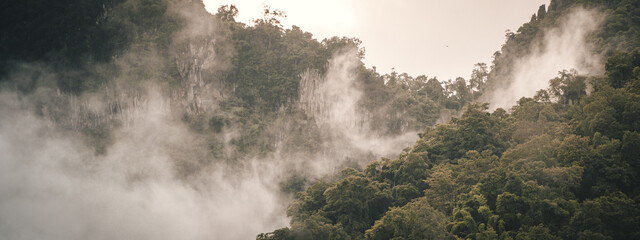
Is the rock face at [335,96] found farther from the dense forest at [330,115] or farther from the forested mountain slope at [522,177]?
the forested mountain slope at [522,177]

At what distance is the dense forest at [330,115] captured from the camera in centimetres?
2789

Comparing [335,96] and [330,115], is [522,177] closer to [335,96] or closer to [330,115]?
[330,115]

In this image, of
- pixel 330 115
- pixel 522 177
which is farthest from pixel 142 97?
pixel 522 177

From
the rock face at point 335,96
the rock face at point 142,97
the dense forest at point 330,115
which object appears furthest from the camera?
the rock face at point 335,96

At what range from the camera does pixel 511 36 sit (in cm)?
5025

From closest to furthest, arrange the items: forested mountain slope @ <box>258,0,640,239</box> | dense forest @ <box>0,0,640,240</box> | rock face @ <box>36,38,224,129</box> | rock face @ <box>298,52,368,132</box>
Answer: forested mountain slope @ <box>258,0,640,239</box>
dense forest @ <box>0,0,640,240</box>
rock face @ <box>36,38,224,129</box>
rock face @ <box>298,52,368,132</box>

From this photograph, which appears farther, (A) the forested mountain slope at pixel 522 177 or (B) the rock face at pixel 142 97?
(B) the rock face at pixel 142 97

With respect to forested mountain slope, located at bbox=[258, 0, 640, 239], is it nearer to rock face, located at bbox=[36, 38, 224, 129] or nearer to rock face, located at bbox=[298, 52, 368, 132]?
rock face, located at bbox=[298, 52, 368, 132]

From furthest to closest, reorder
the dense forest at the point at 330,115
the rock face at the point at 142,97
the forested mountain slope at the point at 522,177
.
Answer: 1. the rock face at the point at 142,97
2. the dense forest at the point at 330,115
3. the forested mountain slope at the point at 522,177

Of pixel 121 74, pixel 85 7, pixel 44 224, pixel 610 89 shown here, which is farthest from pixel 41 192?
pixel 610 89

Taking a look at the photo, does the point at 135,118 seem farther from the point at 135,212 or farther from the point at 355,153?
the point at 355,153

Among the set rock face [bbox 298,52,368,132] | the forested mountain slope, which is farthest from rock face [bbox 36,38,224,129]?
the forested mountain slope

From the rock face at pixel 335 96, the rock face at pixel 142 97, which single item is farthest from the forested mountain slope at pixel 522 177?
the rock face at pixel 142 97

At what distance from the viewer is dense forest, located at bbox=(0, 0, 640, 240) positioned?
91.5 ft
